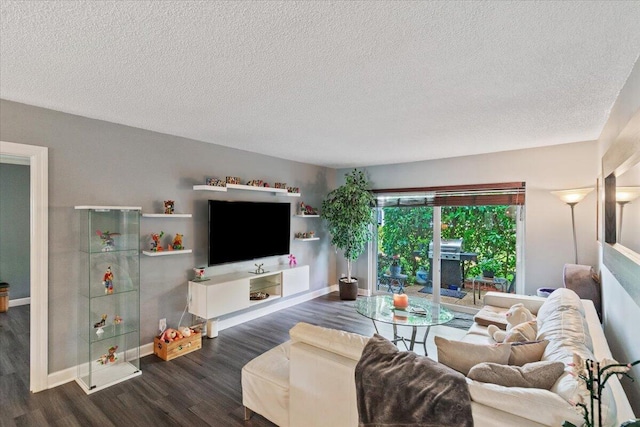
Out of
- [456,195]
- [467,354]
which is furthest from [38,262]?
[456,195]

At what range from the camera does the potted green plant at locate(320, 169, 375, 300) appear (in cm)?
530

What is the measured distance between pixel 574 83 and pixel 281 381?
2.84 metres

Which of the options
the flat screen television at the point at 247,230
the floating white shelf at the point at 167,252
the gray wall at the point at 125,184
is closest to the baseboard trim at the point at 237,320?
the gray wall at the point at 125,184

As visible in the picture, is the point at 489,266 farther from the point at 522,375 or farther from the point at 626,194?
the point at 522,375

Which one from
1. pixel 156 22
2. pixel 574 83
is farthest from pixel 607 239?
pixel 156 22

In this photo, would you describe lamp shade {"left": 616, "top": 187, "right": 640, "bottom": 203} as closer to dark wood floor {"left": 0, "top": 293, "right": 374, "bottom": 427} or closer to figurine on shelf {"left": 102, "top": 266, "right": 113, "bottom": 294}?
dark wood floor {"left": 0, "top": 293, "right": 374, "bottom": 427}

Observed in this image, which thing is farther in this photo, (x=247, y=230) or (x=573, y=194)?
(x=247, y=230)

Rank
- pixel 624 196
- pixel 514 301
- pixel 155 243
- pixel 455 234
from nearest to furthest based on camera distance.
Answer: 1. pixel 624 196
2. pixel 155 243
3. pixel 514 301
4. pixel 455 234

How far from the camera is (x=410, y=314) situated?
316 centimetres

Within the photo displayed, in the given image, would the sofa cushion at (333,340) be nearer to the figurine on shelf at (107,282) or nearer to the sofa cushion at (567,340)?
the sofa cushion at (567,340)

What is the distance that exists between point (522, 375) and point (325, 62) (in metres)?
1.96

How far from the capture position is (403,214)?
5.52 metres

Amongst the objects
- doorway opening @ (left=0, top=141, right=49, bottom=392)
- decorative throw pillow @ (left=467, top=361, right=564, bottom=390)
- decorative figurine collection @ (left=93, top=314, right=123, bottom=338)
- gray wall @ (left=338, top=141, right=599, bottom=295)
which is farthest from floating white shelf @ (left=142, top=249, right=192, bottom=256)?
gray wall @ (left=338, top=141, right=599, bottom=295)

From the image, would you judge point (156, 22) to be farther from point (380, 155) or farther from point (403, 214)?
point (403, 214)
